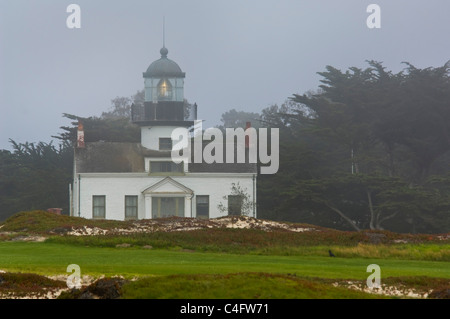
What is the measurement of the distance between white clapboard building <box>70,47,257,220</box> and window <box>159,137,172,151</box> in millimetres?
77

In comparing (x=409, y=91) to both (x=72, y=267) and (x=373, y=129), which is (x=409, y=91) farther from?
(x=72, y=267)

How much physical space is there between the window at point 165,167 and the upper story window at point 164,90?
435 centimetres

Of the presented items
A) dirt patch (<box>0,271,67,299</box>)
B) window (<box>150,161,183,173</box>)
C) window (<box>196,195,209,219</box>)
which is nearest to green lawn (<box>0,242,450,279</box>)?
dirt patch (<box>0,271,67,299</box>)

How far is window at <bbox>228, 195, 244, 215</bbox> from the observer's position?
57.0 meters

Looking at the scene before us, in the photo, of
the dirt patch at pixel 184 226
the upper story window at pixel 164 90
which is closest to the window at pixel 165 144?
the upper story window at pixel 164 90

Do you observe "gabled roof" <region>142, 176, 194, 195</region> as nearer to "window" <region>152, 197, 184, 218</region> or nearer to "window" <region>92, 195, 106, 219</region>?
"window" <region>152, 197, 184, 218</region>

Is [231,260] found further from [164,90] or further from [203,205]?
[164,90]

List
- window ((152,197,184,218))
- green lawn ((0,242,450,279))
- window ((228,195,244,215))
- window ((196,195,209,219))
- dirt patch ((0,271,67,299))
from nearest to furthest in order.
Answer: dirt patch ((0,271,67,299))
green lawn ((0,242,450,279))
window ((152,197,184,218))
window ((228,195,244,215))
window ((196,195,209,219))

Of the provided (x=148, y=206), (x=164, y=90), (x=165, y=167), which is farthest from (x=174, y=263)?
(x=164, y=90)

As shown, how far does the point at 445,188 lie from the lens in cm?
5919

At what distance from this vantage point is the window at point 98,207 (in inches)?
2228

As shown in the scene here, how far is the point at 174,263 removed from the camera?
26.7 m

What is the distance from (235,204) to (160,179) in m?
5.22
